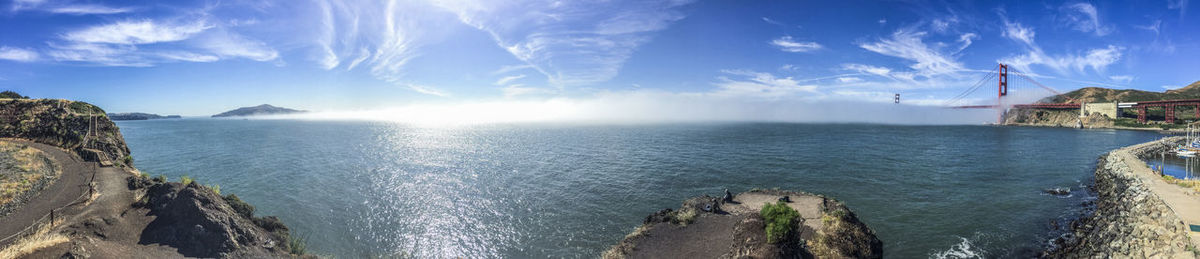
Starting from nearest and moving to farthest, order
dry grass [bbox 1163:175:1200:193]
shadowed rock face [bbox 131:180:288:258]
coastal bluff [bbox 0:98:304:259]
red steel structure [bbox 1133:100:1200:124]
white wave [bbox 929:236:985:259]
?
coastal bluff [bbox 0:98:304:259] → shadowed rock face [bbox 131:180:288:258] → white wave [bbox 929:236:985:259] → dry grass [bbox 1163:175:1200:193] → red steel structure [bbox 1133:100:1200:124]

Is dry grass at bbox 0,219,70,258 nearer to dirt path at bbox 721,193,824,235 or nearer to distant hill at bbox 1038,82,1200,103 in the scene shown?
dirt path at bbox 721,193,824,235

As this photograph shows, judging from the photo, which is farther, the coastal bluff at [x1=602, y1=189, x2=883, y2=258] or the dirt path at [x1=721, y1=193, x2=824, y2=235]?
the dirt path at [x1=721, y1=193, x2=824, y2=235]

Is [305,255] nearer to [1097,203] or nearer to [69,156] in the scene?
[69,156]

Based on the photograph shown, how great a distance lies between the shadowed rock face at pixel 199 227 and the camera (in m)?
20.2

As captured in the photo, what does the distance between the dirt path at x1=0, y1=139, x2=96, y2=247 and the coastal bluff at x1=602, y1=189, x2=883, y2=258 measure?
3024 centimetres

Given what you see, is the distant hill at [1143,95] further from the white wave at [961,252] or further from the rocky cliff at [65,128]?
the rocky cliff at [65,128]

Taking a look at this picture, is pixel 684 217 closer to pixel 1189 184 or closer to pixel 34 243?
pixel 34 243

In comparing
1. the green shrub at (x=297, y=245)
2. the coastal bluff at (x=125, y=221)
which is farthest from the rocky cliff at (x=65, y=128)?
the green shrub at (x=297, y=245)

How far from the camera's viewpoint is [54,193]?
941 inches

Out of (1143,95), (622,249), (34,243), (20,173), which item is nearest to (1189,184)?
(622,249)

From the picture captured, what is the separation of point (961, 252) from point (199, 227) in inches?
1680

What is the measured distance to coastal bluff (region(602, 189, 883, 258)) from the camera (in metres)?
17.5

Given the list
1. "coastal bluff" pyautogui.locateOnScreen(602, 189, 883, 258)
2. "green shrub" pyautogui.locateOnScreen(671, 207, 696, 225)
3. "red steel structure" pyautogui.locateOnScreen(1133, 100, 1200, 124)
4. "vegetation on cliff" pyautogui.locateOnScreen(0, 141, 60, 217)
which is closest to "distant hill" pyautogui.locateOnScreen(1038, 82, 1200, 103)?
"red steel structure" pyautogui.locateOnScreen(1133, 100, 1200, 124)

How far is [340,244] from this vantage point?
25406 millimetres
